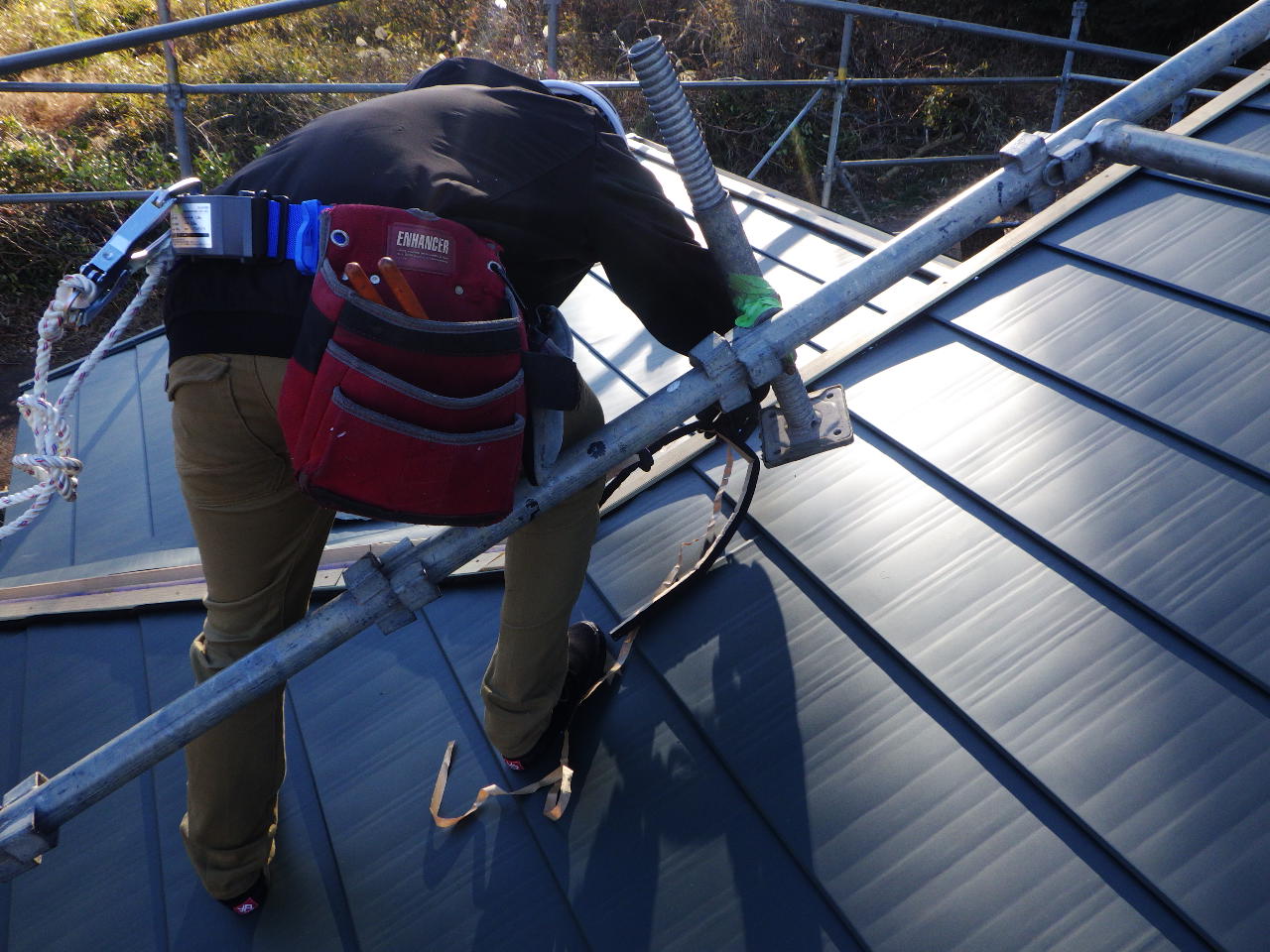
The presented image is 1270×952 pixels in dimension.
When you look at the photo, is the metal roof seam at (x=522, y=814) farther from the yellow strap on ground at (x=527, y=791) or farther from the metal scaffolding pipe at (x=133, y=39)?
the metal scaffolding pipe at (x=133, y=39)

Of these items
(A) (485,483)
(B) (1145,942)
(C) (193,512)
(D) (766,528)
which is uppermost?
(A) (485,483)

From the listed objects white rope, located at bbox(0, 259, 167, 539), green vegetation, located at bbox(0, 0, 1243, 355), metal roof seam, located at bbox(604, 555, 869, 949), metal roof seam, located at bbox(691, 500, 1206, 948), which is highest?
white rope, located at bbox(0, 259, 167, 539)

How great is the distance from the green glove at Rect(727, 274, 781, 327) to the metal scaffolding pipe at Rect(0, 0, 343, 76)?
3.43 meters

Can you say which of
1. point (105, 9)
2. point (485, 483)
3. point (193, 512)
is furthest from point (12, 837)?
point (105, 9)

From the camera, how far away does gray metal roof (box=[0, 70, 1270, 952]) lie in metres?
1.44

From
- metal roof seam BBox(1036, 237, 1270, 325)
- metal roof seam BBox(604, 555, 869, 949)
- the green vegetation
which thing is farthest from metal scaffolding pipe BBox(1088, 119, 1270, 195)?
the green vegetation

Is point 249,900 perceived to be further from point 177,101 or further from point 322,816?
point 177,101

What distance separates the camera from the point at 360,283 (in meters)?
1.40

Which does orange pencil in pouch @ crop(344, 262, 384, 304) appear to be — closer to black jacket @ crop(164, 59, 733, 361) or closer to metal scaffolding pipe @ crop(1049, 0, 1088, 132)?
black jacket @ crop(164, 59, 733, 361)

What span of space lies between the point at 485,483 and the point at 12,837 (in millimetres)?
895

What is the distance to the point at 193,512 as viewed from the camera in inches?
70.2

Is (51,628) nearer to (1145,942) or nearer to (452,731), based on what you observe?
(452,731)

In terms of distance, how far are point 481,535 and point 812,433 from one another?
2.99 feet

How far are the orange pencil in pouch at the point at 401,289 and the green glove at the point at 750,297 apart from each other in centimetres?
62
